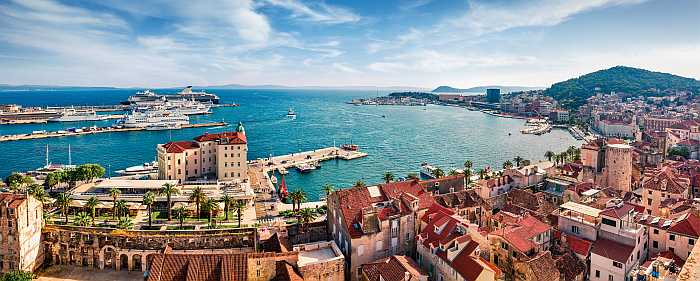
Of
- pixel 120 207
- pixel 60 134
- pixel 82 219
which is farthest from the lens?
pixel 60 134

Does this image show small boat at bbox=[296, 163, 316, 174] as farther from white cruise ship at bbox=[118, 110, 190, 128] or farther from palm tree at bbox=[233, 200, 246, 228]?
white cruise ship at bbox=[118, 110, 190, 128]

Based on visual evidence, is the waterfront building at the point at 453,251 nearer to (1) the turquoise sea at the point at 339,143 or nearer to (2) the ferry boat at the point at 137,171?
(1) the turquoise sea at the point at 339,143

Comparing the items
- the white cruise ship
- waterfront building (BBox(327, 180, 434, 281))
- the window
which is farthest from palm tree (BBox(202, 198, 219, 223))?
the white cruise ship

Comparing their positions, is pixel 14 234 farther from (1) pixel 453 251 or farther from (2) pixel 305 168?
(2) pixel 305 168

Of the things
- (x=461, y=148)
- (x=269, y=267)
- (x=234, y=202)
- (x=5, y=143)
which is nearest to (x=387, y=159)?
(x=461, y=148)

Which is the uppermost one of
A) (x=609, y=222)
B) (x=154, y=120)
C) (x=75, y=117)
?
(x=75, y=117)

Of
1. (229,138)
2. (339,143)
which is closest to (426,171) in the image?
(229,138)
